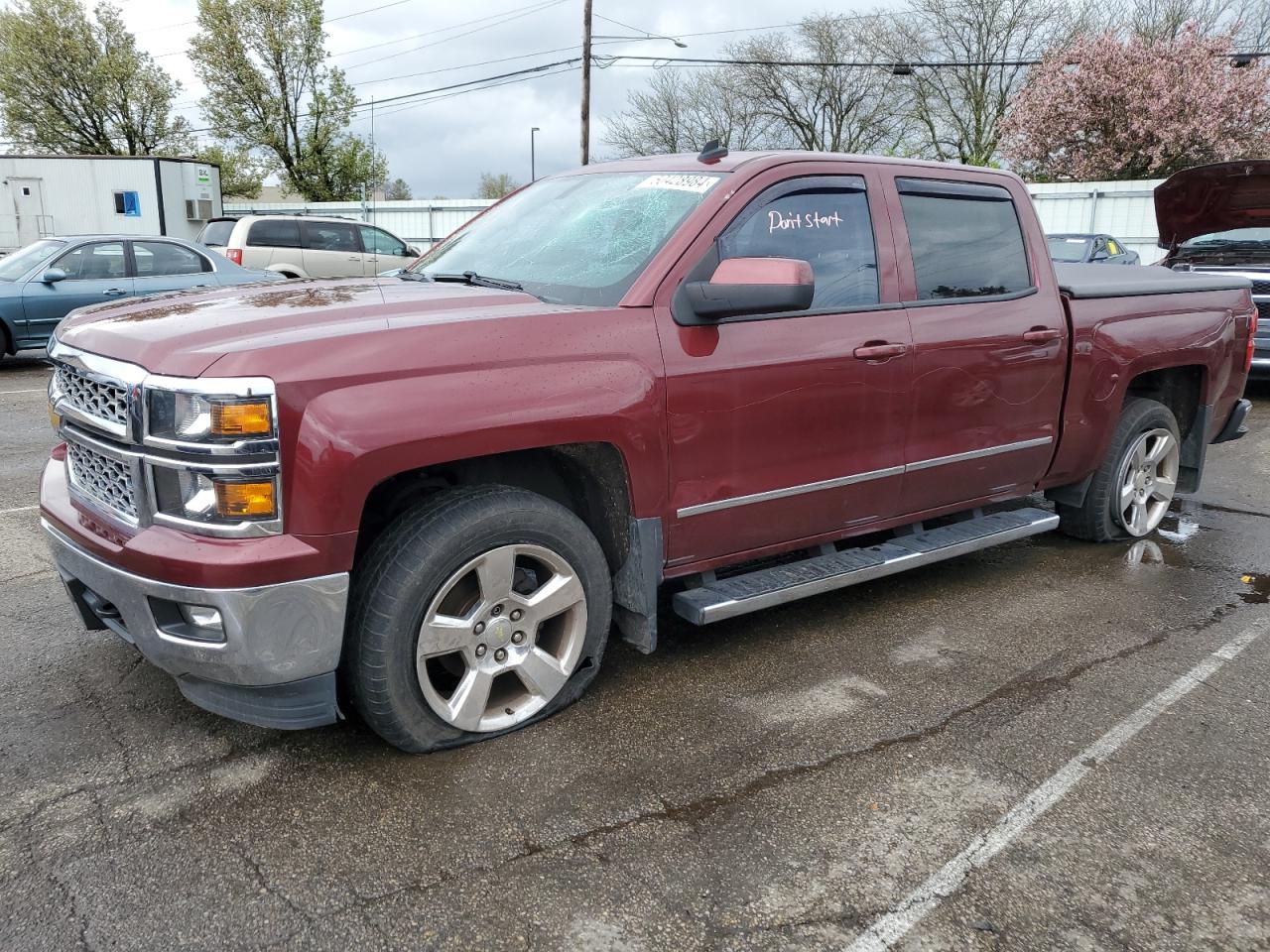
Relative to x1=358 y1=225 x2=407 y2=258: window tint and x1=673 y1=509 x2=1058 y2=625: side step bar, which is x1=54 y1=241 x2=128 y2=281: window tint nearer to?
x1=358 y1=225 x2=407 y2=258: window tint

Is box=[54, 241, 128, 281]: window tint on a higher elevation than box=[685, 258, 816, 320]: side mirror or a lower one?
lower

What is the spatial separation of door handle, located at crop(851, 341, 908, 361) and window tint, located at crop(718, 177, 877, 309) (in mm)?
176

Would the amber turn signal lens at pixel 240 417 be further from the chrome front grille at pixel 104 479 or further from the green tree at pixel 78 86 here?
the green tree at pixel 78 86

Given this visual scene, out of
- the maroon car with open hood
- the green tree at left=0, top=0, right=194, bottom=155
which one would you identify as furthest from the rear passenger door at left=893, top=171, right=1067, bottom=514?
the green tree at left=0, top=0, right=194, bottom=155

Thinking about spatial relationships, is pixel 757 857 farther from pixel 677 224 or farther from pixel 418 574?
pixel 677 224

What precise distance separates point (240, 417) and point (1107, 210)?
24.3 meters

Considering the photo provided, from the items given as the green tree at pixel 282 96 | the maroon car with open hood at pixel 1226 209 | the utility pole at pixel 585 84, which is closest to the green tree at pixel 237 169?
the green tree at pixel 282 96

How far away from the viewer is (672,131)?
47031mm

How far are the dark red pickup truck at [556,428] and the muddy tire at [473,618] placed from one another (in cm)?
1

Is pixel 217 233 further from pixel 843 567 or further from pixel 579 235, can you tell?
pixel 843 567

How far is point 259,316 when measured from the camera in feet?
9.56

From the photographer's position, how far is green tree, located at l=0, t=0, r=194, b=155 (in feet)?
121

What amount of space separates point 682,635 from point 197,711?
1.83m

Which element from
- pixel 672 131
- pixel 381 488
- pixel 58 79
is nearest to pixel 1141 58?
pixel 672 131
